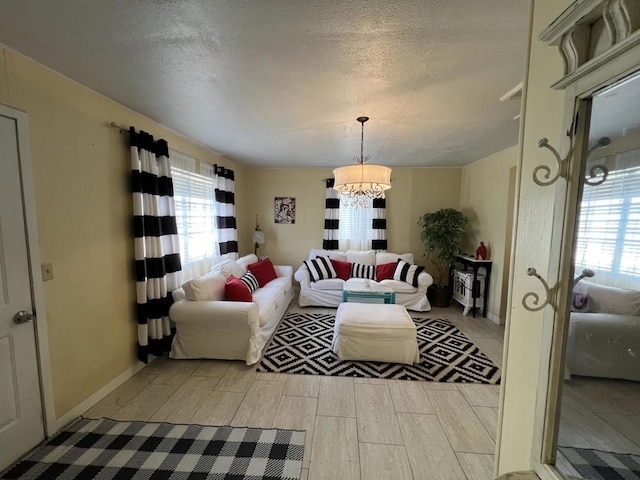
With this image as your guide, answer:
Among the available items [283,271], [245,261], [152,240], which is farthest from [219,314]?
[283,271]

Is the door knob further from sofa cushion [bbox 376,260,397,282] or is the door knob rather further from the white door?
sofa cushion [bbox 376,260,397,282]

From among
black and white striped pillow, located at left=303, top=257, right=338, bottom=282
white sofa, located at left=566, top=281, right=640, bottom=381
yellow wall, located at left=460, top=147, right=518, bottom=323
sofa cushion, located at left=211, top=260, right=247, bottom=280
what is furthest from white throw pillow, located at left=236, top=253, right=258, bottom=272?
white sofa, located at left=566, top=281, right=640, bottom=381

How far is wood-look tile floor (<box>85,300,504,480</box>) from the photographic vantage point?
5.54 ft

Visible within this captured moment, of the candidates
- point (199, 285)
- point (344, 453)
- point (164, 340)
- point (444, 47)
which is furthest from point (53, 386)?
point (444, 47)

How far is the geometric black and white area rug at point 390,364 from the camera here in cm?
262

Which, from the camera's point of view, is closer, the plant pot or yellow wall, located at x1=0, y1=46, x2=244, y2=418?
yellow wall, located at x1=0, y1=46, x2=244, y2=418

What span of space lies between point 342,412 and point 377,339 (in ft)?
2.69

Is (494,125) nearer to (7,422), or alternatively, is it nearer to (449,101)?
(449,101)

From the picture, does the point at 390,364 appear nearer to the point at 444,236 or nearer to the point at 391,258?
the point at 391,258

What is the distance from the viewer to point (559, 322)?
2.61ft

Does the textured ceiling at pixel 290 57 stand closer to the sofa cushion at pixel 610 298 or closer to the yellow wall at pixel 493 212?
the yellow wall at pixel 493 212

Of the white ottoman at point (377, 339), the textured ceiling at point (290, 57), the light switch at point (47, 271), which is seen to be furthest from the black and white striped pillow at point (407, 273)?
the light switch at point (47, 271)

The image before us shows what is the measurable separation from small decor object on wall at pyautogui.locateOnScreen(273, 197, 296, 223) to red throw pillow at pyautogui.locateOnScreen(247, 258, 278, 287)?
1.08m

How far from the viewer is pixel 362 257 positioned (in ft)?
16.0
